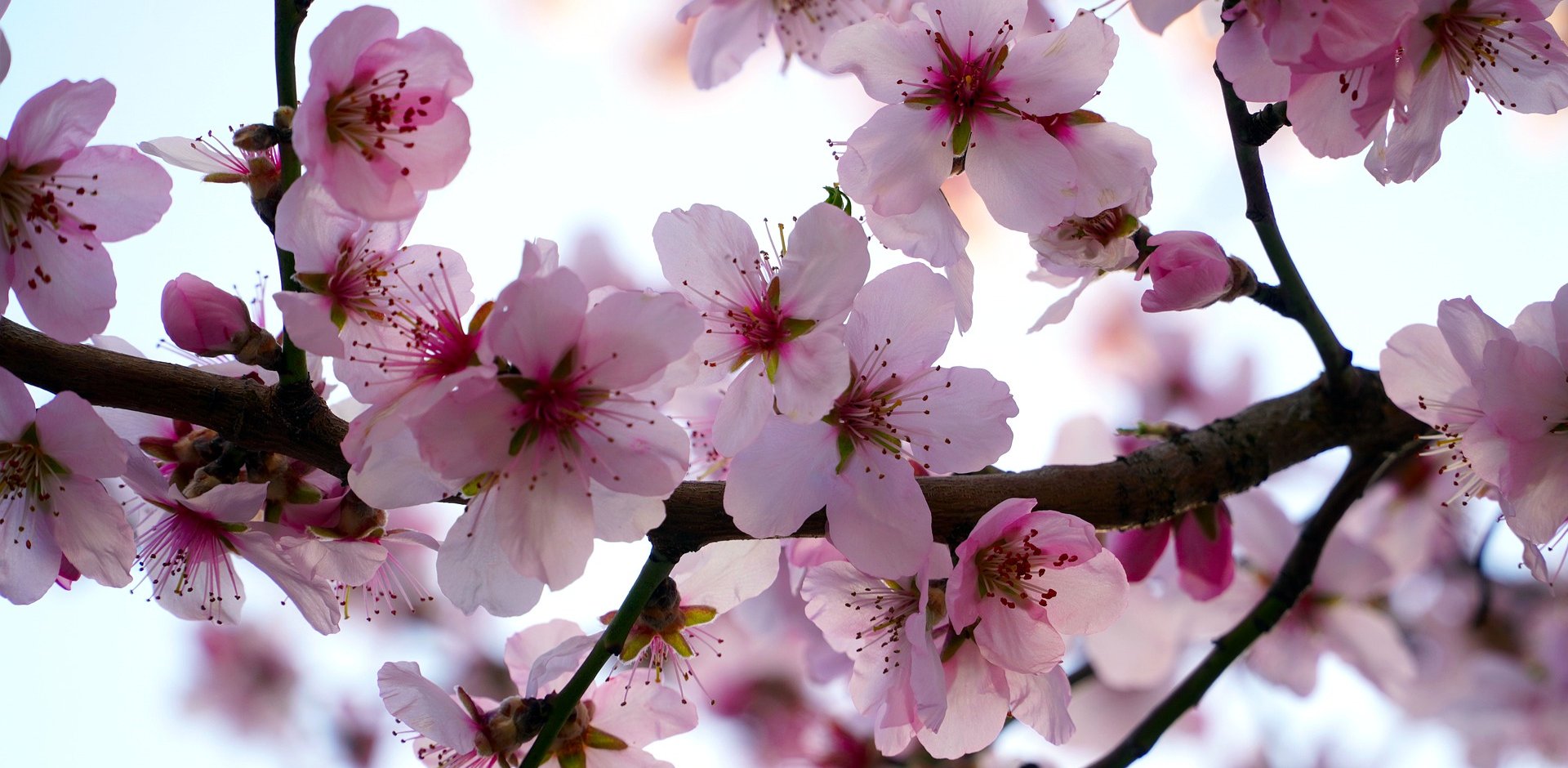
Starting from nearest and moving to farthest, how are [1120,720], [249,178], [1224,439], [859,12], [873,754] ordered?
[249,178]
[1224,439]
[859,12]
[873,754]
[1120,720]

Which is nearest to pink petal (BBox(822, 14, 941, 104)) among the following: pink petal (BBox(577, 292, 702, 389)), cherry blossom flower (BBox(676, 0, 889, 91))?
pink petal (BBox(577, 292, 702, 389))

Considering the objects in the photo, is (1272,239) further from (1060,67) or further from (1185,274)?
(1060,67)

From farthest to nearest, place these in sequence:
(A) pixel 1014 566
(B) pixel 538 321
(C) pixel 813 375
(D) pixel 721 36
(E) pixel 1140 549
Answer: (D) pixel 721 36
(E) pixel 1140 549
(A) pixel 1014 566
(C) pixel 813 375
(B) pixel 538 321

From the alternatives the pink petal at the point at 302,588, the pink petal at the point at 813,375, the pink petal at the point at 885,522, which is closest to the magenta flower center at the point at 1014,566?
the pink petal at the point at 885,522

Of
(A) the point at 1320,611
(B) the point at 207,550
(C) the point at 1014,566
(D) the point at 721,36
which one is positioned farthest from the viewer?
(A) the point at 1320,611

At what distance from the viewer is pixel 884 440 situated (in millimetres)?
1037

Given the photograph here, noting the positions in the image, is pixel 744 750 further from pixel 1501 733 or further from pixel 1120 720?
pixel 1501 733

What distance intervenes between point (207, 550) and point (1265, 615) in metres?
1.38

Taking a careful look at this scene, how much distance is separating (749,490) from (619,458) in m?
0.12

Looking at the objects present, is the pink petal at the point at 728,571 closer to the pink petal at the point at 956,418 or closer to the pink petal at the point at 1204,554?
the pink petal at the point at 956,418

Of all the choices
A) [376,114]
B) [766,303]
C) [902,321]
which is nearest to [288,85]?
[376,114]

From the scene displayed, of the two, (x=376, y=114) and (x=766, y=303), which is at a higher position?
(x=376, y=114)

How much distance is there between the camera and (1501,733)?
2.83m

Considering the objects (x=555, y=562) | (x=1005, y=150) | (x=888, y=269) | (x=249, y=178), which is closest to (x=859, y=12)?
(x=1005, y=150)
